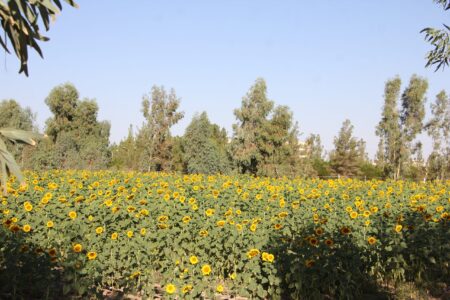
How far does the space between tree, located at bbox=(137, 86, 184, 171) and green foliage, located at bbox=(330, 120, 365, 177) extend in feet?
59.2

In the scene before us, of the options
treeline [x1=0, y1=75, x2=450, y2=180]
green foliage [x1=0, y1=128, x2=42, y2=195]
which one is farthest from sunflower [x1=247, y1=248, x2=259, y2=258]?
treeline [x1=0, y1=75, x2=450, y2=180]

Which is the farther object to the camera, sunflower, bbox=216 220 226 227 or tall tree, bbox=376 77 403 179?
tall tree, bbox=376 77 403 179

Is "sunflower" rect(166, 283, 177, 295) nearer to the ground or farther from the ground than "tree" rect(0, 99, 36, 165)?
nearer to the ground

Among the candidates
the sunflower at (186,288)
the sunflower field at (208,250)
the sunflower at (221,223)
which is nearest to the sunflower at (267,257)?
the sunflower field at (208,250)

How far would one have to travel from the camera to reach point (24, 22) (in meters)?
2.34

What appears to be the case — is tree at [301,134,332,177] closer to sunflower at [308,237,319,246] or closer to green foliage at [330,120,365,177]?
green foliage at [330,120,365,177]

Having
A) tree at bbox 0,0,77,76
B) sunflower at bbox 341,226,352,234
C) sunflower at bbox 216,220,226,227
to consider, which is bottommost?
sunflower at bbox 216,220,226,227

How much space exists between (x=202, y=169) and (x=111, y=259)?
3447cm

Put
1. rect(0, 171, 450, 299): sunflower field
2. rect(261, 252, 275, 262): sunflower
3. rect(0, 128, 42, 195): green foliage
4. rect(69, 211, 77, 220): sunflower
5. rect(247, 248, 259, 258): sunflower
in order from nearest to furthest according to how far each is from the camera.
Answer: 1. rect(0, 128, 42, 195): green foliage
2. rect(0, 171, 450, 299): sunflower field
3. rect(261, 252, 275, 262): sunflower
4. rect(247, 248, 259, 258): sunflower
5. rect(69, 211, 77, 220): sunflower

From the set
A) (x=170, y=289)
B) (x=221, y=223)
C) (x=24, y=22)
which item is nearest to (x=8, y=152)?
(x=24, y=22)

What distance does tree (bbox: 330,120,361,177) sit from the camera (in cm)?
4669

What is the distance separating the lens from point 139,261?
232 inches

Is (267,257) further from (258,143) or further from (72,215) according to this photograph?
(258,143)

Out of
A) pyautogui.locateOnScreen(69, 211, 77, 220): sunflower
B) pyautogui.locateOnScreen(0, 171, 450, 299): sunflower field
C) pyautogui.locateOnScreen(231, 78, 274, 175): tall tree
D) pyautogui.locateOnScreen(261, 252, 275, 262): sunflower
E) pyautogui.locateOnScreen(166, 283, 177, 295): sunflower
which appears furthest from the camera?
pyautogui.locateOnScreen(231, 78, 274, 175): tall tree
